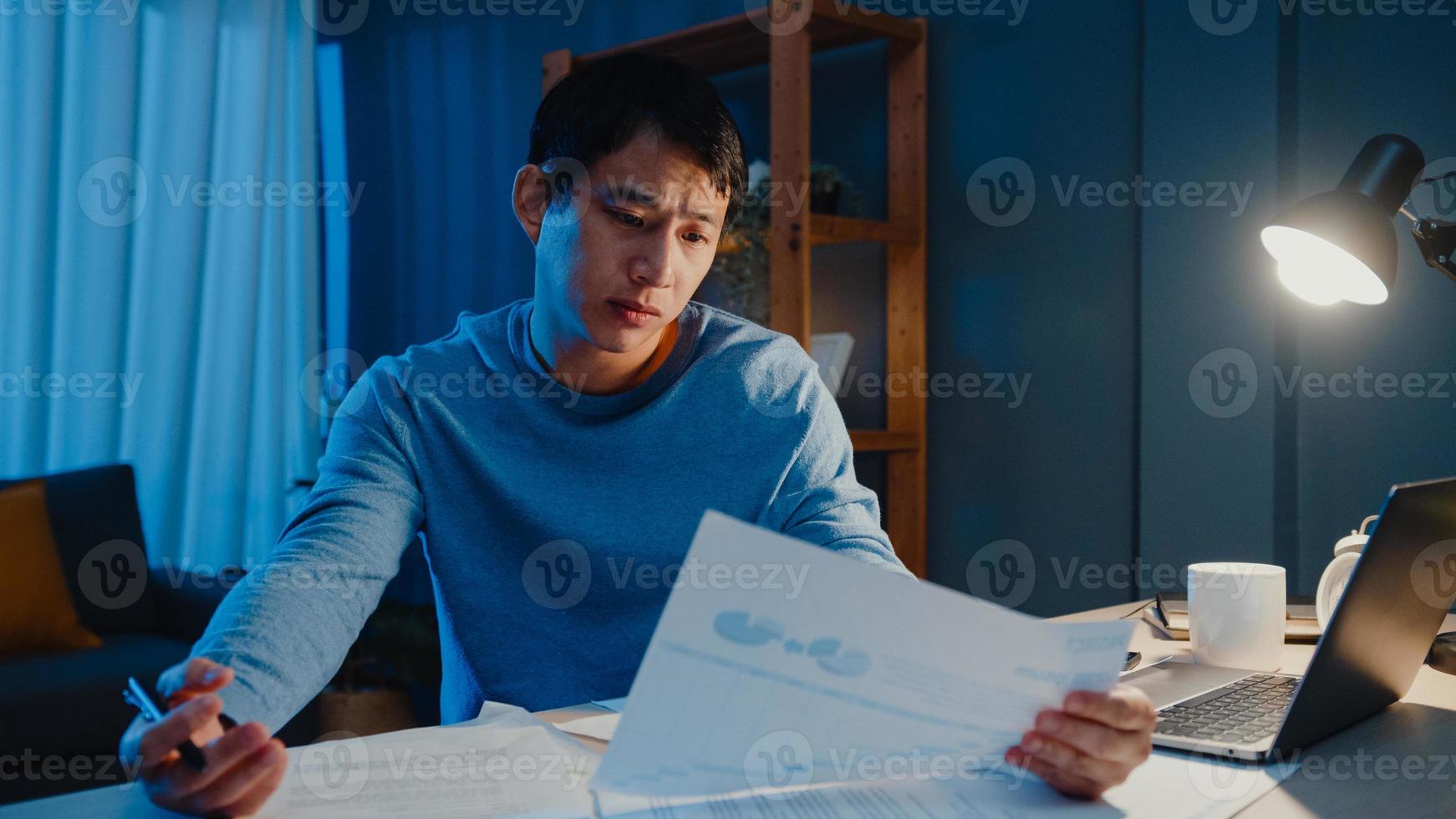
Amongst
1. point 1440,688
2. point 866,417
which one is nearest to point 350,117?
point 866,417

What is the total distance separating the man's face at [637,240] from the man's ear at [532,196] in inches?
2.3

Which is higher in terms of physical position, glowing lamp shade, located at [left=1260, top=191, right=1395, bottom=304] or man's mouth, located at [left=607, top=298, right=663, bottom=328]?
glowing lamp shade, located at [left=1260, top=191, right=1395, bottom=304]

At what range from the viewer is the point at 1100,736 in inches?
27.0

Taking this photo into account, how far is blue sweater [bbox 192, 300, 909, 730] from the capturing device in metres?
1.19

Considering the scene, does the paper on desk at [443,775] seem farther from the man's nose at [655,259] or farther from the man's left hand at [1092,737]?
the man's nose at [655,259]

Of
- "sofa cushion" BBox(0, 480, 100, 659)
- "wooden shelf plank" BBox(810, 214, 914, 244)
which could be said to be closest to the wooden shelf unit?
"wooden shelf plank" BBox(810, 214, 914, 244)

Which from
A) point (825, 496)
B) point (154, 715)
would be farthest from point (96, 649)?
point (154, 715)

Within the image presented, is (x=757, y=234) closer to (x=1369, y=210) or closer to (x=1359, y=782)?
(x=1369, y=210)

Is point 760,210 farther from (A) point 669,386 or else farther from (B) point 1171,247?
(A) point 669,386

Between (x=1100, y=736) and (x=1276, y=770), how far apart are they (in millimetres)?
178

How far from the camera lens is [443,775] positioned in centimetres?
73

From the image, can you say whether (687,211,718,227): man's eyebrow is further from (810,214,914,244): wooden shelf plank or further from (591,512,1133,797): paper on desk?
(810,214,914,244): wooden shelf plank

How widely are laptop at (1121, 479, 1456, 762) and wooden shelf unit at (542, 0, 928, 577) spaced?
1.43 metres

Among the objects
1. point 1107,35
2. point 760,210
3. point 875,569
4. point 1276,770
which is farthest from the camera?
point 760,210
